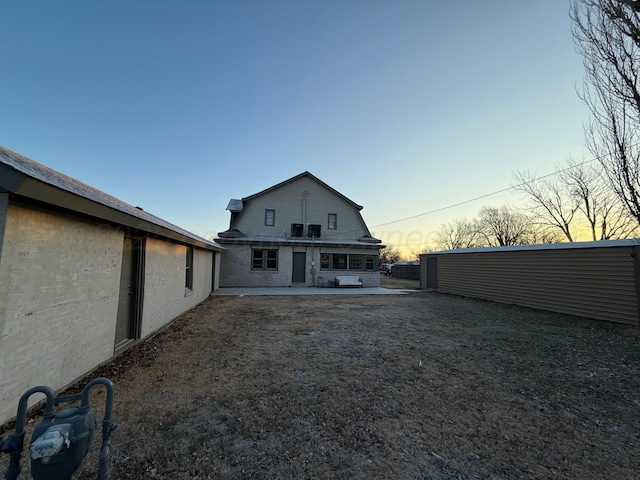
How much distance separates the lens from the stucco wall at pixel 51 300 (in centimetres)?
238

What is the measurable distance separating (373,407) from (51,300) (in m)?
3.67

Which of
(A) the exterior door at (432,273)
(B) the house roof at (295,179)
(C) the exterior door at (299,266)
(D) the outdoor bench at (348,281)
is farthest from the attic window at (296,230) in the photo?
(A) the exterior door at (432,273)

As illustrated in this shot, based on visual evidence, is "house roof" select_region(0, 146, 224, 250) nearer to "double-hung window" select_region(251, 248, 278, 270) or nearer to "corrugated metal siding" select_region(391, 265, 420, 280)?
"double-hung window" select_region(251, 248, 278, 270)

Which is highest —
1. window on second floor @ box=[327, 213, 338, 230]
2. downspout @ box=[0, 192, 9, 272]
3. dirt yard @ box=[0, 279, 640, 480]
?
window on second floor @ box=[327, 213, 338, 230]

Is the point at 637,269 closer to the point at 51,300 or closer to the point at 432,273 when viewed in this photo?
the point at 432,273

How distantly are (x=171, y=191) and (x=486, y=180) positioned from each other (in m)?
18.9

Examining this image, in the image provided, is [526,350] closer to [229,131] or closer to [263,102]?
[263,102]

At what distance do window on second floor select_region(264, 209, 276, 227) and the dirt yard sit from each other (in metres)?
12.2

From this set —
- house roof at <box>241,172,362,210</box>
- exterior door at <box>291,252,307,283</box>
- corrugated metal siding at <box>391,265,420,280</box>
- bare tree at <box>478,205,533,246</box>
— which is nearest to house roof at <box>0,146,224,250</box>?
exterior door at <box>291,252,307,283</box>

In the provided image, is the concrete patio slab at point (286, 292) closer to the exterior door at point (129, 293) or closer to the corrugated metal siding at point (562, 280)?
the corrugated metal siding at point (562, 280)

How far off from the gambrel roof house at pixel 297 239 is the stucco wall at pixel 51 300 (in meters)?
11.7

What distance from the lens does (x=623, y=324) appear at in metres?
7.47

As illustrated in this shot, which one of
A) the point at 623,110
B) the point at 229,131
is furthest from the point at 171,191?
the point at 623,110

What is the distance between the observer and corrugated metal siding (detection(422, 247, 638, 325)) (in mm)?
7648
